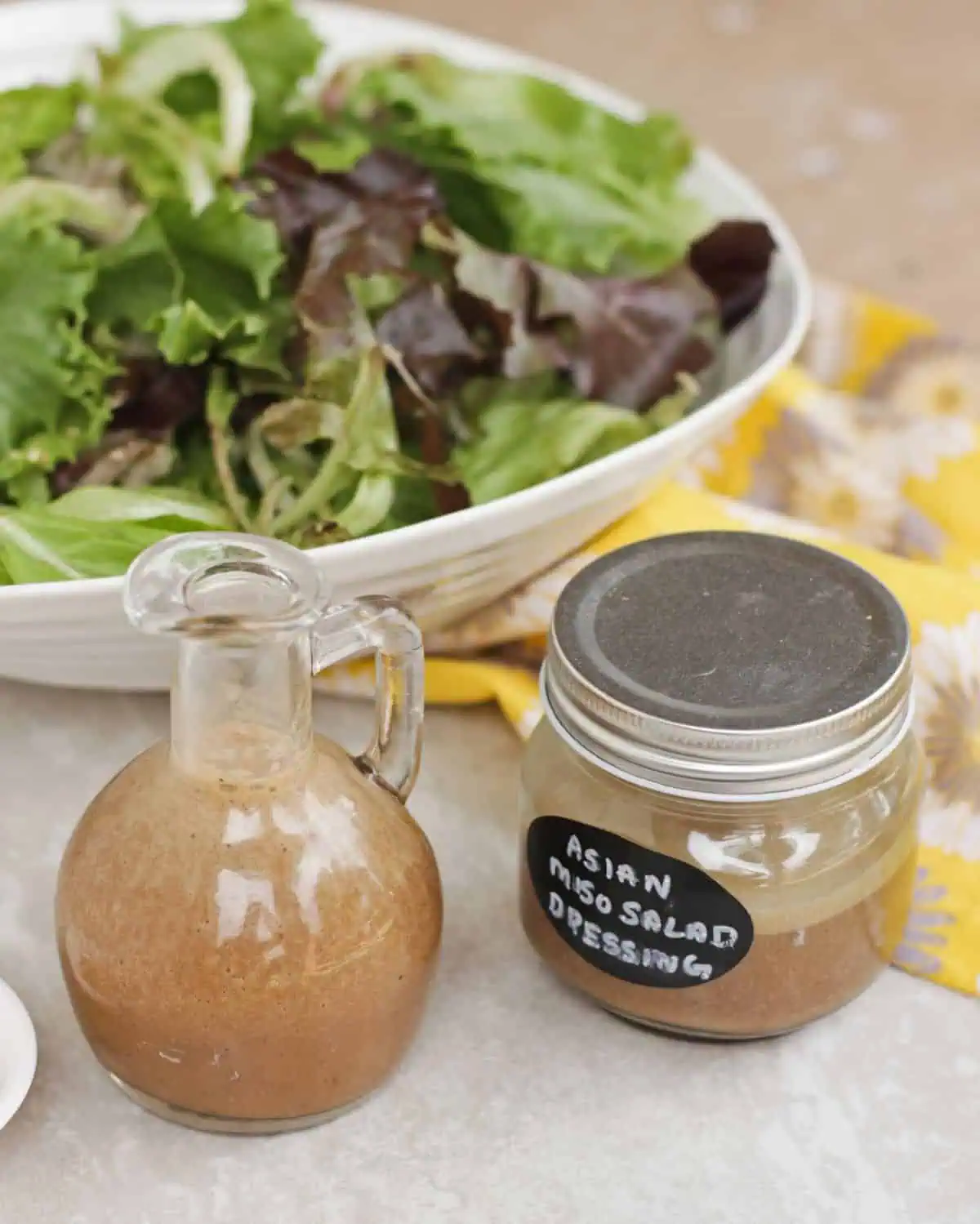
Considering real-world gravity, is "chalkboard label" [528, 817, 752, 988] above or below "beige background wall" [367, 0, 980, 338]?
above

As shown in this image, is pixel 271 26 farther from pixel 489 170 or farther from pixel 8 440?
pixel 8 440

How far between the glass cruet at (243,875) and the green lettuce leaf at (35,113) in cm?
61

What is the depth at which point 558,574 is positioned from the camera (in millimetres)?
948

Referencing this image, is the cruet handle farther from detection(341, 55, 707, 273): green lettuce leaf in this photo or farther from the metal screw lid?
detection(341, 55, 707, 273): green lettuce leaf

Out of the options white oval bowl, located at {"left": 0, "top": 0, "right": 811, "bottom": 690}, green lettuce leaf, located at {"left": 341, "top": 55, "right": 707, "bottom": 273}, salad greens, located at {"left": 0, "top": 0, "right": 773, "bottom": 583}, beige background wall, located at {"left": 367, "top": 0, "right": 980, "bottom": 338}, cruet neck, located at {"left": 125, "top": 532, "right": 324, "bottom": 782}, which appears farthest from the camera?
beige background wall, located at {"left": 367, "top": 0, "right": 980, "bottom": 338}

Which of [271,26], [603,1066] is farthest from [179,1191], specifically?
[271,26]

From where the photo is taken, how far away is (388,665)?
0.70 meters

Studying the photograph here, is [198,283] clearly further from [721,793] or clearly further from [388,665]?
[721,793]

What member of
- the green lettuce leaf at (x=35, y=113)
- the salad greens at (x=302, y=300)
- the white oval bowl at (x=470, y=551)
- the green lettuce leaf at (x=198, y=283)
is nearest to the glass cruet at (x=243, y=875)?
the white oval bowl at (x=470, y=551)

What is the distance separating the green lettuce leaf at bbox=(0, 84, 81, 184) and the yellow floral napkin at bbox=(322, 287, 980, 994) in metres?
0.46

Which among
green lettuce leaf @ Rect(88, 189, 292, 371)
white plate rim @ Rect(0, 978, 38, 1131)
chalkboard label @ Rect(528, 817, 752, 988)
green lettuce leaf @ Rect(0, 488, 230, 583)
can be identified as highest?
green lettuce leaf @ Rect(88, 189, 292, 371)

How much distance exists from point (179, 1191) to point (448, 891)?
0.70 ft

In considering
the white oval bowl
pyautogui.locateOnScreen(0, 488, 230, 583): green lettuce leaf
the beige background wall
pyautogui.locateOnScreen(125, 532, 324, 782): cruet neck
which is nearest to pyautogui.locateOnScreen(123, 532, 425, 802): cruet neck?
pyautogui.locateOnScreen(125, 532, 324, 782): cruet neck

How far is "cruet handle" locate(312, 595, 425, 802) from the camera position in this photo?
2.19ft
